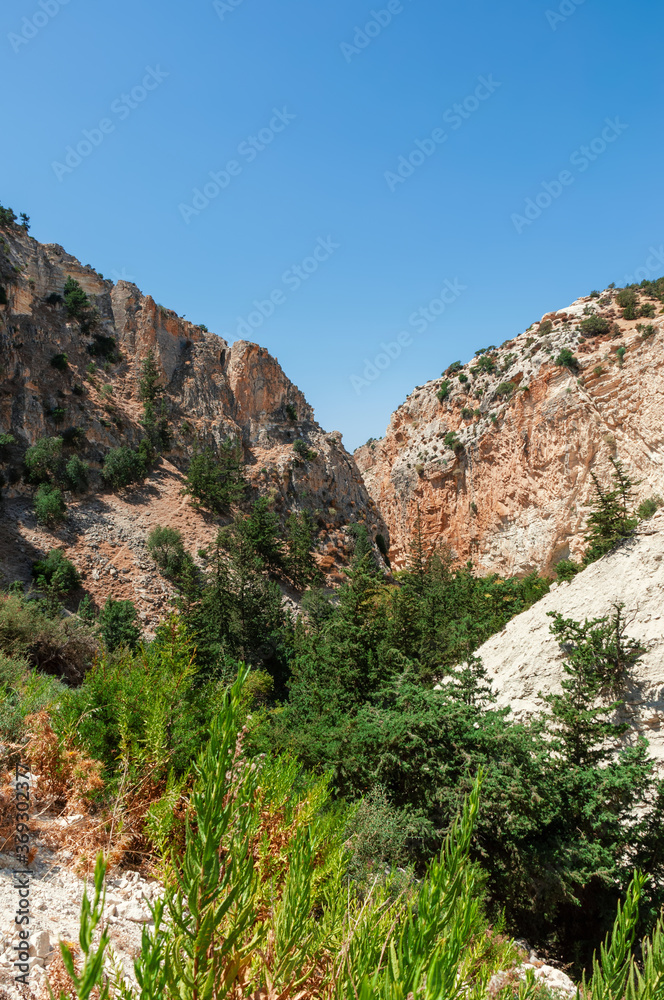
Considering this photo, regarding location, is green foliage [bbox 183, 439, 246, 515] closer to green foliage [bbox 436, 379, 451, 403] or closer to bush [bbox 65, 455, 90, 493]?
bush [bbox 65, 455, 90, 493]

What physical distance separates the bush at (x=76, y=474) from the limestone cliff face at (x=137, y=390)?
55.3 inches

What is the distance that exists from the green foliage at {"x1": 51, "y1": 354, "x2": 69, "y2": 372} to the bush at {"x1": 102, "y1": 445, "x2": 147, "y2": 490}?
6152mm

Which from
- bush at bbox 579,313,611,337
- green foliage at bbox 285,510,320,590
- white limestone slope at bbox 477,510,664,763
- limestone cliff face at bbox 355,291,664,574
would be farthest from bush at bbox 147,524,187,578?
bush at bbox 579,313,611,337

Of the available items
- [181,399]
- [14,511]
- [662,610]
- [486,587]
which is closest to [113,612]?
[14,511]

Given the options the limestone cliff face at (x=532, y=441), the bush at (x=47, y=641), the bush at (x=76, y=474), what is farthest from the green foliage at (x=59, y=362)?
the limestone cliff face at (x=532, y=441)

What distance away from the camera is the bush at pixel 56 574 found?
1902 cm

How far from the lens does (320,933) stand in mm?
1859

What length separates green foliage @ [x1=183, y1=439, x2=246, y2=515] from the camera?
28406mm

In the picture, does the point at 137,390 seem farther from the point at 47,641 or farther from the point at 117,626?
the point at 47,641

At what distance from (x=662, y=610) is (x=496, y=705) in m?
3.55

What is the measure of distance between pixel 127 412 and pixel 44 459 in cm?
805

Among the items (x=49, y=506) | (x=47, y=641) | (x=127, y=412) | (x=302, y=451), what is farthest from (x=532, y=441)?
(x=49, y=506)

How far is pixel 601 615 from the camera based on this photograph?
30.6 feet

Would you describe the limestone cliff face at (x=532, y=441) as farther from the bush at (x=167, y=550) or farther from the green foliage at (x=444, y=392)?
the bush at (x=167, y=550)
